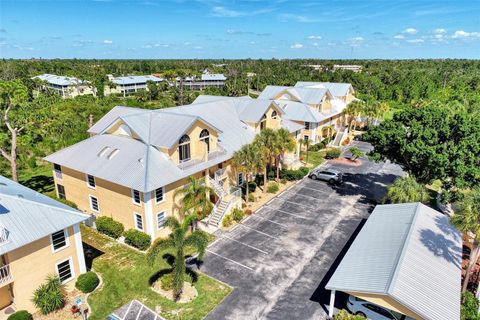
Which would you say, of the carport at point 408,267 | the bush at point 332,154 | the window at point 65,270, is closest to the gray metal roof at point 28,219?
the window at point 65,270

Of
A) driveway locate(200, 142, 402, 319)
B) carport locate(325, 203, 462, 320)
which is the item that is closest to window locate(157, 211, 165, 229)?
driveway locate(200, 142, 402, 319)

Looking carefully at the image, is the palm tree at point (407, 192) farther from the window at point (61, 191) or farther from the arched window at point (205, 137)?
the window at point (61, 191)

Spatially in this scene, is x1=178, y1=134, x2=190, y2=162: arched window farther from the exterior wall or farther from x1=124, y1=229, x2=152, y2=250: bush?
the exterior wall

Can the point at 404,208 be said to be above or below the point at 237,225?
above

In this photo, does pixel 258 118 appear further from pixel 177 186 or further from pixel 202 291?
pixel 202 291

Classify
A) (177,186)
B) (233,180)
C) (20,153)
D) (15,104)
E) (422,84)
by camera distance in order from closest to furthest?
(177,186) < (15,104) < (233,180) < (20,153) < (422,84)

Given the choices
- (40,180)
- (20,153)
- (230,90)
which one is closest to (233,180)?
(40,180)
